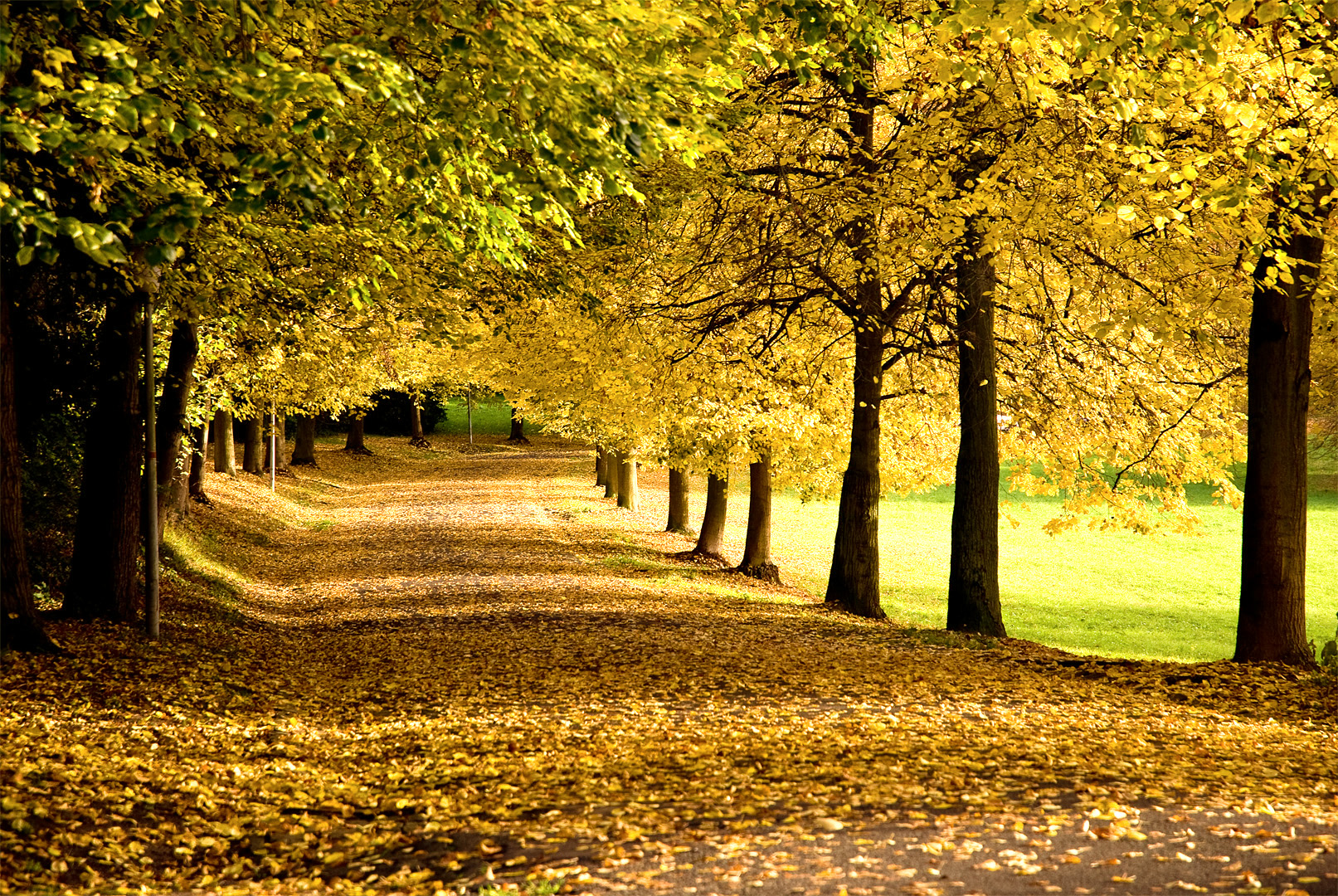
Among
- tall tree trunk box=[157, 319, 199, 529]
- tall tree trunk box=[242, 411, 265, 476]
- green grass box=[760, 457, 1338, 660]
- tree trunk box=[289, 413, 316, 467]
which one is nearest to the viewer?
tall tree trunk box=[157, 319, 199, 529]

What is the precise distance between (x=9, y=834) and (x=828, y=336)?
12.6 m

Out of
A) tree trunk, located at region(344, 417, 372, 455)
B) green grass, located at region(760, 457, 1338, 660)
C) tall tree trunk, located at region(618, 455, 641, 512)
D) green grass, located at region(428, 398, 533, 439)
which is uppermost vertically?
green grass, located at region(428, 398, 533, 439)

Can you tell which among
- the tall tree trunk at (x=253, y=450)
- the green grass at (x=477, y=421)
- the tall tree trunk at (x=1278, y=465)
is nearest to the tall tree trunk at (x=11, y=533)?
the tall tree trunk at (x=1278, y=465)

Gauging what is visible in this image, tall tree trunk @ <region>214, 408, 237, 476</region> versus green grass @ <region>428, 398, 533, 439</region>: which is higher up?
green grass @ <region>428, 398, 533, 439</region>

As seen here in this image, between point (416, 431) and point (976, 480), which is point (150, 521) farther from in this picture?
point (416, 431)

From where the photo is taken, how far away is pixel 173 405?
15977 mm

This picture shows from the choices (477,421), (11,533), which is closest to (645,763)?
(11,533)

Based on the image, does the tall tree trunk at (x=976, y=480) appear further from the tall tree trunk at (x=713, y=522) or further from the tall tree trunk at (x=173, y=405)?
the tall tree trunk at (x=713, y=522)

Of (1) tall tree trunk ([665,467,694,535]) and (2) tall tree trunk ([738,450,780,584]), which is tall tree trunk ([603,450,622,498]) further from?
(2) tall tree trunk ([738,450,780,584])

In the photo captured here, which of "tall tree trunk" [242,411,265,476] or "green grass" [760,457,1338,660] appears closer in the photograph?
"green grass" [760,457,1338,660]

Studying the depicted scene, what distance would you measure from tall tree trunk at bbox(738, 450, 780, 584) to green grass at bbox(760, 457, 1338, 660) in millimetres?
1825

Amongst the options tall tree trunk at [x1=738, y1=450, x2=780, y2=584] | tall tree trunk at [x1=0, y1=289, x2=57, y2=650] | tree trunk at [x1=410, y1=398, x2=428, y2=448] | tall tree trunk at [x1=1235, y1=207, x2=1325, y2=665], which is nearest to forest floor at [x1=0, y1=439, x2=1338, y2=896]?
tall tree trunk at [x1=0, y1=289, x2=57, y2=650]

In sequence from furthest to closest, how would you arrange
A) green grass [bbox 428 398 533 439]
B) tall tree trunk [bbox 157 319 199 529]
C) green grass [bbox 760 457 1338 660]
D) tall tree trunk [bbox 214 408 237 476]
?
1. green grass [bbox 428 398 533 439]
2. tall tree trunk [bbox 214 408 237 476]
3. green grass [bbox 760 457 1338 660]
4. tall tree trunk [bbox 157 319 199 529]

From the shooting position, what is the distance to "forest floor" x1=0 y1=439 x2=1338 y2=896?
189 inches
